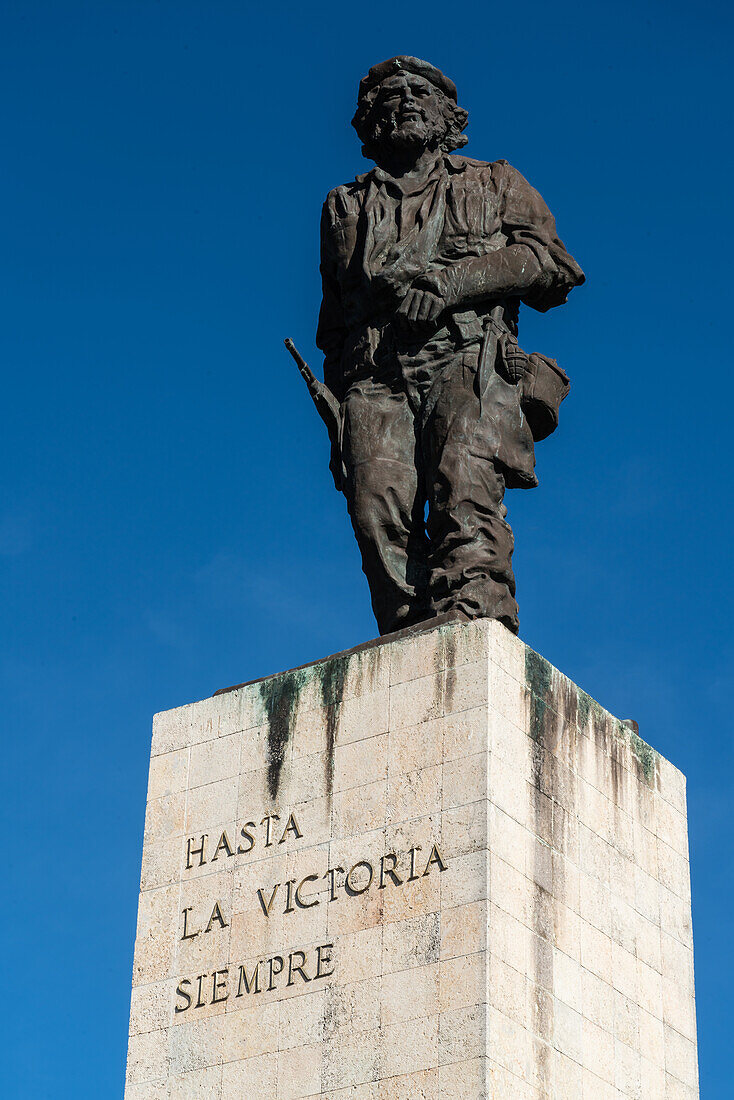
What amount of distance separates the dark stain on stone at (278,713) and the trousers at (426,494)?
95 cm

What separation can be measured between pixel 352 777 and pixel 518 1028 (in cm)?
215

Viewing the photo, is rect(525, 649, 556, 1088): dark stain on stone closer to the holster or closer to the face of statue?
the holster

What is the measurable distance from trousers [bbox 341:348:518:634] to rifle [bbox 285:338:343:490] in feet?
0.33

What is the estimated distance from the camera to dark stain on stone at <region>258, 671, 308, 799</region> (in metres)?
14.1

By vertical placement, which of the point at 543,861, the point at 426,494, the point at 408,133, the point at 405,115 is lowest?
the point at 543,861

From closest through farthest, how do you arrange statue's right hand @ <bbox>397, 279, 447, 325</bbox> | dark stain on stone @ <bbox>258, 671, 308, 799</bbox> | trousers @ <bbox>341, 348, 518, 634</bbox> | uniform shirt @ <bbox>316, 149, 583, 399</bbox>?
dark stain on stone @ <bbox>258, 671, 308, 799</bbox> → trousers @ <bbox>341, 348, 518, 634</bbox> → statue's right hand @ <bbox>397, 279, 447, 325</bbox> → uniform shirt @ <bbox>316, 149, 583, 399</bbox>

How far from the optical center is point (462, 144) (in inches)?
638

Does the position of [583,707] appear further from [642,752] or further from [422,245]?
[422,245]

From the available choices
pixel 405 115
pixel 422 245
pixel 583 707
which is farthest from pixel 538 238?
pixel 583 707

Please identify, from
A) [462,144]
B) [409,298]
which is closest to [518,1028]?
[409,298]

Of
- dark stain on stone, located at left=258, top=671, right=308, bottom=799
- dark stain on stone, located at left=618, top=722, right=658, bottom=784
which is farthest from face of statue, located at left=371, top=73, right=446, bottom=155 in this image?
dark stain on stone, located at left=618, top=722, right=658, bottom=784

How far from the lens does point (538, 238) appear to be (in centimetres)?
1561

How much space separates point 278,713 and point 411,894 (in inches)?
77.6

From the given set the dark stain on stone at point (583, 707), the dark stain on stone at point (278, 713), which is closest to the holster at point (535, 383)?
the dark stain on stone at point (583, 707)
